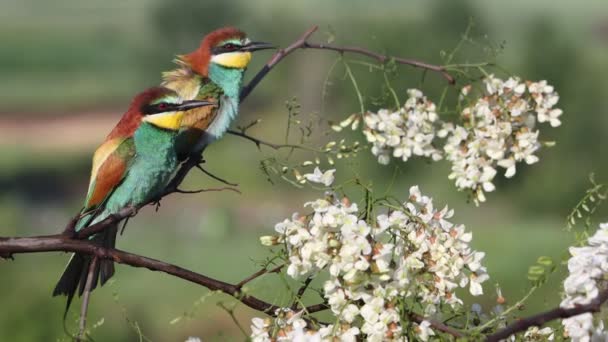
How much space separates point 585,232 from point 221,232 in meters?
17.4

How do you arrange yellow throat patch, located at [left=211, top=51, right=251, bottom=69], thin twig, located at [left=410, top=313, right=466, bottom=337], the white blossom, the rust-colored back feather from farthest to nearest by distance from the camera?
yellow throat patch, located at [left=211, top=51, right=251, bottom=69] → the rust-colored back feather → the white blossom → thin twig, located at [left=410, top=313, right=466, bottom=337]

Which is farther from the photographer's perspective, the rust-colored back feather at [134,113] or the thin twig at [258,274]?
the rust-colored back feather at [134,113]

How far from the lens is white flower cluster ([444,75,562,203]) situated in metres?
1.45

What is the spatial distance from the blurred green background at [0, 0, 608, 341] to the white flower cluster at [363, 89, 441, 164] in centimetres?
425

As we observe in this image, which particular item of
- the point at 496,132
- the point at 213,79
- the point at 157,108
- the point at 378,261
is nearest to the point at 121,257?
the point at 378,261

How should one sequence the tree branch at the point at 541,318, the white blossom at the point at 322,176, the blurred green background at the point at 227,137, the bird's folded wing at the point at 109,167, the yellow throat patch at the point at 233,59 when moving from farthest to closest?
the blurred green background at the point at 227,137
the yellow throat patch at the point at 233,59
the bird's folded wing at the point at 109,167
the white blossom at the point at 322,176
the tree branch at the point at 541,318

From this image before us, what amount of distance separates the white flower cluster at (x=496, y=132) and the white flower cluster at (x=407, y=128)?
0.07 meters

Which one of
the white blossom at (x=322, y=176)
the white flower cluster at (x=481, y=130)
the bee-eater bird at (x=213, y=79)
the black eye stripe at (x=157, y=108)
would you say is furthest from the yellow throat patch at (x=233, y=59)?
the white blossom at (x=322, y=176)

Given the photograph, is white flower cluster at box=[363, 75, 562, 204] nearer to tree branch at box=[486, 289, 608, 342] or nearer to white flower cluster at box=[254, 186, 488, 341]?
white flower cluster at box=[254, 186, 488, 341]

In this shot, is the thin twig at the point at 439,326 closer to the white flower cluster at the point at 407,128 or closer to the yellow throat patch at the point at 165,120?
the white flower cluster at the point at 407,128

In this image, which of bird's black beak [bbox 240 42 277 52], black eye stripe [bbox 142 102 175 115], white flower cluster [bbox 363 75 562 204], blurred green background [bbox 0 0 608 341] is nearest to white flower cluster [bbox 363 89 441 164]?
white flower cluster [bbox 363 75 562 204]

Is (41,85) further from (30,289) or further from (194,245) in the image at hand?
(30,289)

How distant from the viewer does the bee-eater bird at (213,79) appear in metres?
2.08

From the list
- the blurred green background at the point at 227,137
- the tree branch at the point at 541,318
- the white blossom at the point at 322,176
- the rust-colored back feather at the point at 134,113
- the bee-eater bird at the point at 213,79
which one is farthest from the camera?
the blurred green background at the point at 227,137
